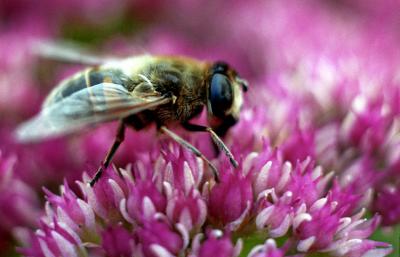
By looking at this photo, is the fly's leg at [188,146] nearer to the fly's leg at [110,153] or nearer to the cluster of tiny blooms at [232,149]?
the cluster of tiny blooms at [232,149]

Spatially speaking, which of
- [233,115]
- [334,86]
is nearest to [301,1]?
[334,86]

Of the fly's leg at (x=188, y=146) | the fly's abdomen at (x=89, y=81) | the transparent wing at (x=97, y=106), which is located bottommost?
the fly's leg at (x=188, y=146)

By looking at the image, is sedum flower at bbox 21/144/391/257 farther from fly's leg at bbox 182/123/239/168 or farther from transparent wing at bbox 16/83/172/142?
transparent wing at bbox 16/83/172/142

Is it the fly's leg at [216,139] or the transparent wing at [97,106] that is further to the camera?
the fly's leg at [216,139]

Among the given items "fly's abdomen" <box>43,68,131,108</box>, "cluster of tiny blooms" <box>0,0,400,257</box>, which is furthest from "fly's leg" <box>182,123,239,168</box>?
"fly's abdomen" <box>43,68,131,108</box>

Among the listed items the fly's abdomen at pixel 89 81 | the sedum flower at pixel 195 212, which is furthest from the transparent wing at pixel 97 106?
the sedum flower at pixel 195 212

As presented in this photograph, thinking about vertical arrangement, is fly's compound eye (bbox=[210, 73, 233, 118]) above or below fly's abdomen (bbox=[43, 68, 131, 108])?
below
